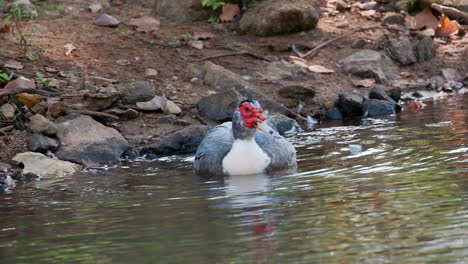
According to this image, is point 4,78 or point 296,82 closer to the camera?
point 4,78

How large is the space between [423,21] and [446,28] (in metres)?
0.45

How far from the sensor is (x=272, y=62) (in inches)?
533

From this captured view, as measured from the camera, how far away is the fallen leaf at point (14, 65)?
36.9ft

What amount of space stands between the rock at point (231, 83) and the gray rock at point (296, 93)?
46 centimetres

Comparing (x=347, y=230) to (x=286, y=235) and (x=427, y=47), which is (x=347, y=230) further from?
(x=427, y=47)

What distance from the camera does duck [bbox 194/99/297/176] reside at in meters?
8.36

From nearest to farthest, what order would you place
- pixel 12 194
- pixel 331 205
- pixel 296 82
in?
pixel 331 205 → pixel 12 194 → pixel 296 82

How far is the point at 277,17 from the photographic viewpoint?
46.9 ft

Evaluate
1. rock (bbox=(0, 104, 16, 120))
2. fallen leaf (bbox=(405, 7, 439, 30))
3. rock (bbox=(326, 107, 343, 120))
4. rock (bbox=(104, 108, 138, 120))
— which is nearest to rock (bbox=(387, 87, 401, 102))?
rock (bbox=(326, 107, 343, 120))

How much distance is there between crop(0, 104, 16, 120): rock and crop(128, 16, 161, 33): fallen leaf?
3854 millimetres

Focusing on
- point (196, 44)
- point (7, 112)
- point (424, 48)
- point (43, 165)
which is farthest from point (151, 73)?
point (424, 48)

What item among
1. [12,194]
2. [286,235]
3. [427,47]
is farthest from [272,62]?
[286,235]

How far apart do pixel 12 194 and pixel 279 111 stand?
5.02 metres

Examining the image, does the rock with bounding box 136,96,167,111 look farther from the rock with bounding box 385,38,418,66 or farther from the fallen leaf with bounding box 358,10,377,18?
the fallen leaf with bounding box 358,10,377,18
